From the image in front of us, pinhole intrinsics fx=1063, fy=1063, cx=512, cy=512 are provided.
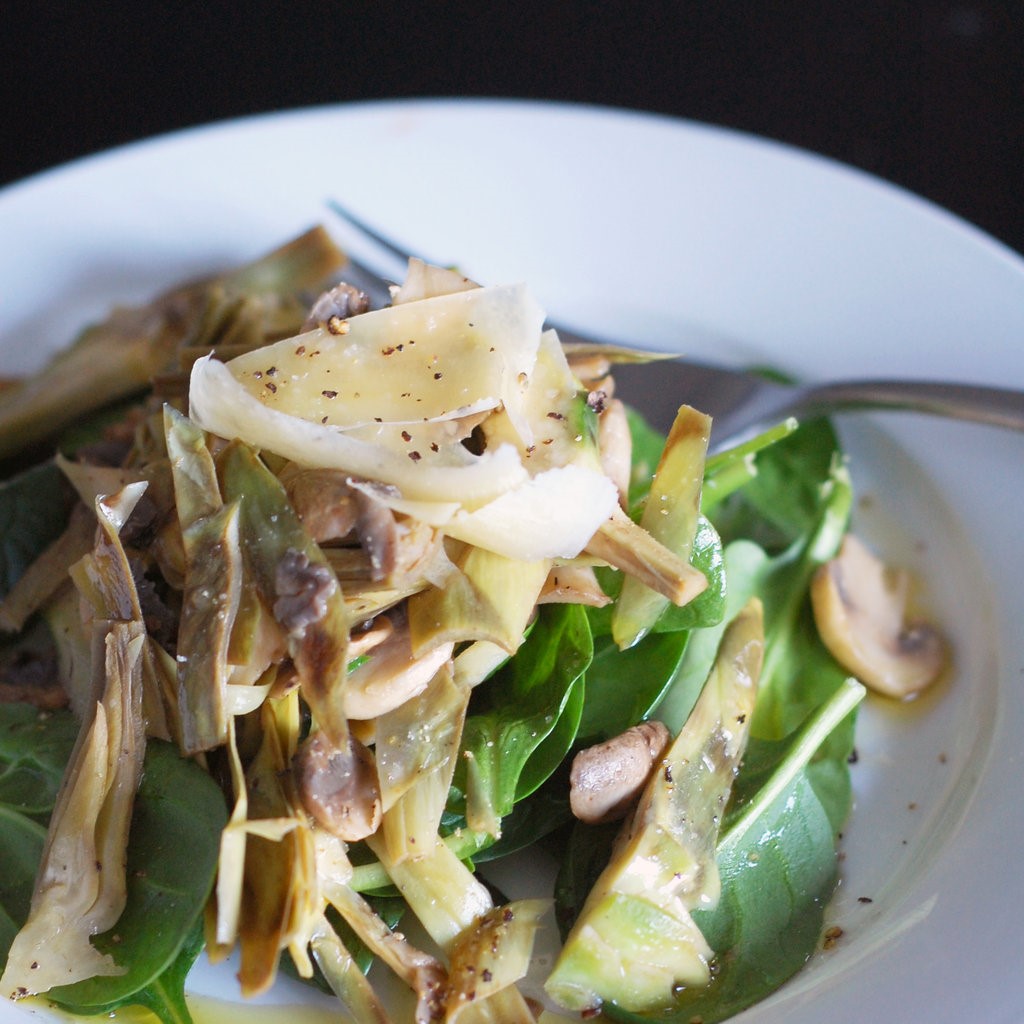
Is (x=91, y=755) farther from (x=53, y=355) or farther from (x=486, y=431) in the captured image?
(x=53, y=355)

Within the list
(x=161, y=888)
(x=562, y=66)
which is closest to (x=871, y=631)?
(x=161, y=888)

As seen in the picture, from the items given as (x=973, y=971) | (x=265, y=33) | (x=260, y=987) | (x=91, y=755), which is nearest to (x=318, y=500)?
(x=91, y=755)

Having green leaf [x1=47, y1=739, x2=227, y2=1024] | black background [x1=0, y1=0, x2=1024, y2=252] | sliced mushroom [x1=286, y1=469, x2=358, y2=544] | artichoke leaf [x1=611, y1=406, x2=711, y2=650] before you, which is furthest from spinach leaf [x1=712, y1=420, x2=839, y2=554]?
black background [x1=0, y1=0, x2=1024, y2=252]

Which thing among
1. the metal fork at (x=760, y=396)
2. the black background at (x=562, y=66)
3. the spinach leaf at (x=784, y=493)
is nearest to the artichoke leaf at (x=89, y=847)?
the metal fork at (x=760, y=396)

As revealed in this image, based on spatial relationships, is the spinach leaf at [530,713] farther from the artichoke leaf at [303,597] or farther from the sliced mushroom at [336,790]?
the artichoke leaf at [303,597]

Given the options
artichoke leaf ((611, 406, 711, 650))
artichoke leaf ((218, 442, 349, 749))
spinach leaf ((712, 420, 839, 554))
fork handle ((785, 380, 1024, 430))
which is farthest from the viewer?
spinach leaf ((712, 420, 839, 554))

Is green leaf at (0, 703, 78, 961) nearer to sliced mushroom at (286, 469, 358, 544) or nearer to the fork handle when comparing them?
sliced mushroom at (286, 469, 358, 544)

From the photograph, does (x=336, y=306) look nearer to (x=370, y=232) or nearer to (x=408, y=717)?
(x=408, y=717)
